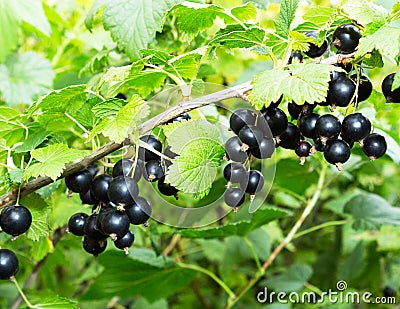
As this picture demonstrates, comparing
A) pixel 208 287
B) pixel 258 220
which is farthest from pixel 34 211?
pixel 208 287

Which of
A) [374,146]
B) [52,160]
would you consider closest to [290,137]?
[374,146]

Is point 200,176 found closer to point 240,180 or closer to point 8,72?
point 240,180

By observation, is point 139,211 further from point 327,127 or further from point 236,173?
point 327,127

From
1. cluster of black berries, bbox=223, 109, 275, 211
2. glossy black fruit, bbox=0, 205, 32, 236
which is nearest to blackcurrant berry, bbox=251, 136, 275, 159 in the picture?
cluster of black berries, bbox=223, 109, 275, 211

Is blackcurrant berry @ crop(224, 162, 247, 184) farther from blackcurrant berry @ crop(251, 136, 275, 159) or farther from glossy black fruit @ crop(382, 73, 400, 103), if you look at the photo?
glossy black fruit @ crop(382, 73, 400, 103)

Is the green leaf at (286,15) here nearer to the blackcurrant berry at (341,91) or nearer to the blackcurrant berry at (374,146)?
the blackcurrant berry at (341,91)

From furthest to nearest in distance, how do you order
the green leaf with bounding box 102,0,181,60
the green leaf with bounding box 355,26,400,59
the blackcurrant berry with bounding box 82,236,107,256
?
1. the green leaf with bounding box 102,0,181,60
2. the blackcurrant berry with bounding box 82,236,107,256
3. the green leaf with bounding box 355,26,400,59

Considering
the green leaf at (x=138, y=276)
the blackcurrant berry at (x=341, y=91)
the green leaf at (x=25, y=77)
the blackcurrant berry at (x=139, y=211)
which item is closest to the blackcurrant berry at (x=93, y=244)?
the blackcurrant berry at (x=139, y=211)
